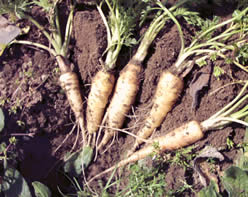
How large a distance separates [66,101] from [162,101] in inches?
35.8

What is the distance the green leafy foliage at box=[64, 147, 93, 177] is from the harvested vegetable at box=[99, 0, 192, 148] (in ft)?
0.58

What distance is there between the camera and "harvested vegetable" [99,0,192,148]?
2188 mm

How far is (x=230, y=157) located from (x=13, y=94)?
204 centimetres

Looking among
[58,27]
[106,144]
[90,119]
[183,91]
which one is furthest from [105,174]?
[58,27]

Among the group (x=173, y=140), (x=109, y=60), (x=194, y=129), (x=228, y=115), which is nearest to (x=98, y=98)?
(x=109, y=60)

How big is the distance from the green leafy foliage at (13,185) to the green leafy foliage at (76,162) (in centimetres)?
40

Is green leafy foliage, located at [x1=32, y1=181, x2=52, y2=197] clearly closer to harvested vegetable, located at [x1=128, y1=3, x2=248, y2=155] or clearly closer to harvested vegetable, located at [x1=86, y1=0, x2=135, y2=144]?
harvested vegetable, located at [x1=86, y1=0, x2=135, y2=144]

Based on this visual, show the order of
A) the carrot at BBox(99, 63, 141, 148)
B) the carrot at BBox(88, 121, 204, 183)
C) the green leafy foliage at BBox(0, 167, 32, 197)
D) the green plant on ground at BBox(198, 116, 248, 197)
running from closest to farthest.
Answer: the green plant on ground at BBox(198, 116, 248, 197)
the green leafy foliage at BBox(0, 167, 32, 197)
the carrot at BBox(88, 121, 204, 183)
the carrot at BBox(99, 63, 141, 148)

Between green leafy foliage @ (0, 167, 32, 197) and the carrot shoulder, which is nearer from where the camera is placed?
green leafy foliage @ (0, 167, 32, 197)

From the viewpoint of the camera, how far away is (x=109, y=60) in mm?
2275

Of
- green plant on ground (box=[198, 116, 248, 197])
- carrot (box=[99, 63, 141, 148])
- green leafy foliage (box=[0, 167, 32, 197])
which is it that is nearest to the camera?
green plant on ground (box=[198, 116, 248, 197])

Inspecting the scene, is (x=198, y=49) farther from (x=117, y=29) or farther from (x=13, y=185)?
(x=13, y=185)

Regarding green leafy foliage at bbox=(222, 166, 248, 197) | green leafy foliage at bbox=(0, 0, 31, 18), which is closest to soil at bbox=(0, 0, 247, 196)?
green leafy foliage at bbox=(0, 0, 31, 18)

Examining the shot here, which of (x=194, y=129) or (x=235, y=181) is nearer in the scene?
(x=235, y=181)
